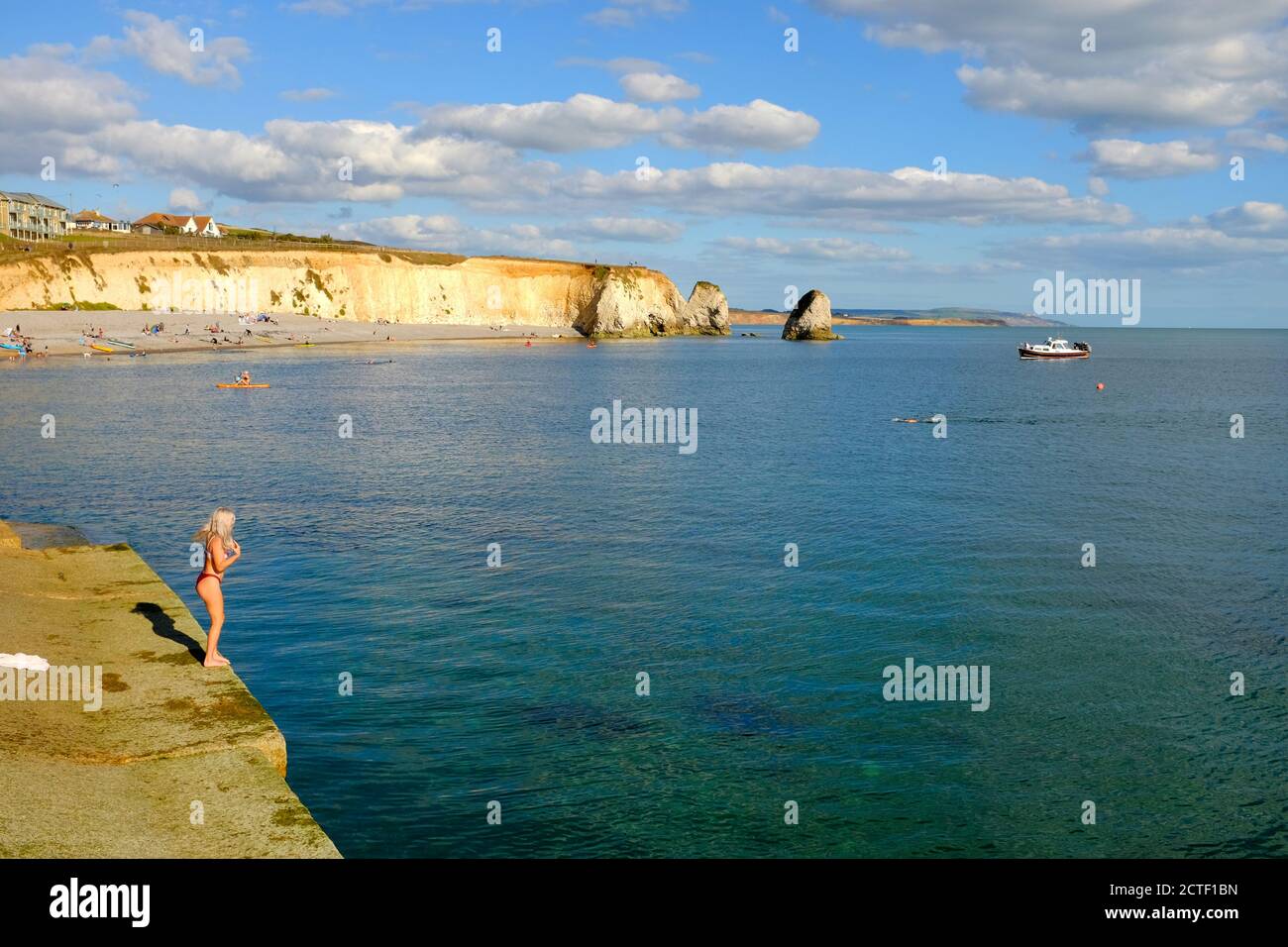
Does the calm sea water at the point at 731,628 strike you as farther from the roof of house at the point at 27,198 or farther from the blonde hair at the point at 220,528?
the roof of house at the point at 27,198

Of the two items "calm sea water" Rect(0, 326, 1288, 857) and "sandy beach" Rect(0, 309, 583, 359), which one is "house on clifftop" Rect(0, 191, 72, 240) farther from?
"calm sea water" Rect(0, 326, 1288, 857)

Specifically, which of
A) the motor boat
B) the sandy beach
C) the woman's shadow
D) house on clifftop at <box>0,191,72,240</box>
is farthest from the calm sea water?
house on clifftop at <box>0,191,72,240</box>

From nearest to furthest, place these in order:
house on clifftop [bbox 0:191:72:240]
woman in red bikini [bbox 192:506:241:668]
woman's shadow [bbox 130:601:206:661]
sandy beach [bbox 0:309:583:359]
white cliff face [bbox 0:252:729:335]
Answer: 1. woman in red bikini [bbox 192:506:241:668]
2. woman's shadow [bbox 130:601:206:661]
3. sandy beach [bbox 0:309:583:359]
4. white cliff face [bbox 0:252:729:335]
5. house on clifftop [bbox 0:191:72:240]

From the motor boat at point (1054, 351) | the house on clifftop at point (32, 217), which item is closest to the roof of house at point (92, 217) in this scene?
the house on clifftop at point (32, 217)

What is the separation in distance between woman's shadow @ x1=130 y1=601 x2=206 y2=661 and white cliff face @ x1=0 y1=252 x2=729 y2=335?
116 metres

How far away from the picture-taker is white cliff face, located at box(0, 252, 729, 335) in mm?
121062

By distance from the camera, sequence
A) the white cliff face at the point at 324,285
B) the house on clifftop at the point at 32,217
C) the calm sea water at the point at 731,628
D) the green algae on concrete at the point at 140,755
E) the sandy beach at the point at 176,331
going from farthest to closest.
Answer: the house on clifftop at the point at 32,217 → the white cliff face at the point at 324,285 → the sandy beach at the point at 176,331 → the calm sea water at the point at 731,628 → the green algae on concrete at the point at 140,755

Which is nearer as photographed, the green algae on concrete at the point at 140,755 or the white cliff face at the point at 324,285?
the green algae on concrete at the point at 140,755

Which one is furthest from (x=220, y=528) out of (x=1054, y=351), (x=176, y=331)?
(x=1054, y=351)

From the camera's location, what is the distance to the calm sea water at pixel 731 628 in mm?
12562

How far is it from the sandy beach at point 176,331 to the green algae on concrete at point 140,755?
314 feet

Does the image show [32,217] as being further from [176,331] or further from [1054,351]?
[1054,351]

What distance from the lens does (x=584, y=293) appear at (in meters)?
199
